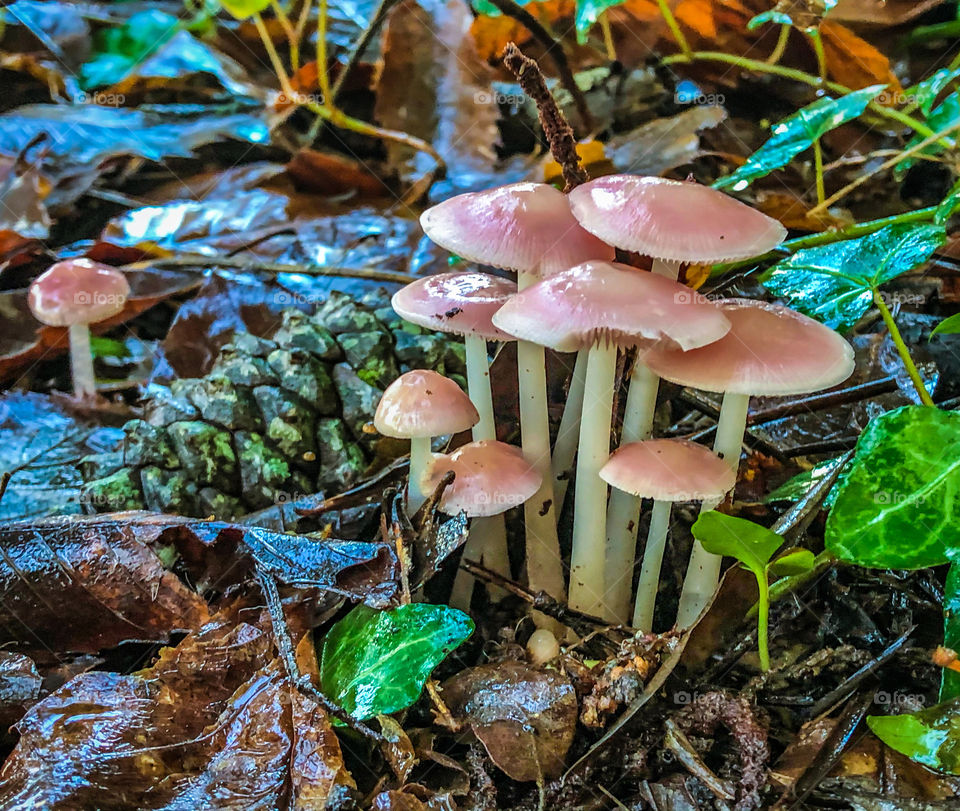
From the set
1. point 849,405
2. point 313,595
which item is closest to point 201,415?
point 313,595

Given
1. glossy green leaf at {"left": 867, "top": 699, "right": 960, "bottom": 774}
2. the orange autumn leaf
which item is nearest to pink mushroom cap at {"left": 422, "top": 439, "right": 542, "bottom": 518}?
glossy green leaf at {"left": 867, "top": 699, "right": 960, "bottom": 774}

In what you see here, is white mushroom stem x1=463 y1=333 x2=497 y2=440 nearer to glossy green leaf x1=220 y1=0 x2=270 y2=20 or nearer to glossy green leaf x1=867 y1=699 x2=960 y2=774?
glossy green leaf x1=867 y1=699 x2=960 y2=774

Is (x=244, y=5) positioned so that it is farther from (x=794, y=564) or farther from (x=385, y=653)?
(x=794, y=564)

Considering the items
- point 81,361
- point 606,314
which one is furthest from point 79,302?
point 606,314

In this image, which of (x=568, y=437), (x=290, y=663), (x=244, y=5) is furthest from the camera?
(x=244, y=5)

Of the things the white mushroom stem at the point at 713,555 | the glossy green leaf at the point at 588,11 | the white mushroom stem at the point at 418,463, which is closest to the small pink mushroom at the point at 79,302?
the white mushroom stem at the point at 418,463

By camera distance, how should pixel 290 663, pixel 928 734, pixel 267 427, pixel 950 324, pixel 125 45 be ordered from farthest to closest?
pixel 125 45
pixel 267 427
pixel 950 324
pixel 290 663
pixel 928 734

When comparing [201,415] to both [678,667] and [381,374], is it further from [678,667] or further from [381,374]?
[678,667]
